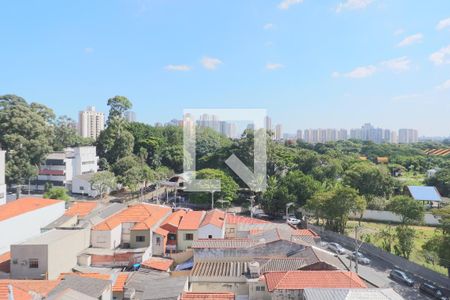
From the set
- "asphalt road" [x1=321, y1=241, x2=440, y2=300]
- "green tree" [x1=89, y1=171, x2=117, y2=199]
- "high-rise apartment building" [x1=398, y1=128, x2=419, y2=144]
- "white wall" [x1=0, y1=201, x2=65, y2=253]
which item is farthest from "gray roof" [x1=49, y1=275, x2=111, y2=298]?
"high-rise apartment building" [x1=398, y1=128, x2=419, y2=144]

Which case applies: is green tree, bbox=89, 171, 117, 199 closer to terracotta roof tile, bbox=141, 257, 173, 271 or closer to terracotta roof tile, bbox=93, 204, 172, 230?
terracotta roof tile, bbox=93, 204, 172, 230

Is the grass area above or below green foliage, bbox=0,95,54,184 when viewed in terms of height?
below

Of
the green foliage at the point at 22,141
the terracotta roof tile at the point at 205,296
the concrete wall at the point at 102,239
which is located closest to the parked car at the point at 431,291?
the terracotta roof tile at the point at 205,296

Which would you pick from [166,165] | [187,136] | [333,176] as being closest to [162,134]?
[187,136]

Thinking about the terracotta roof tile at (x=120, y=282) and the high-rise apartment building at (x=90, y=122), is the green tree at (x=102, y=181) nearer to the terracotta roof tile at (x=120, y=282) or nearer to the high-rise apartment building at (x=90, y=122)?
the terracotta roof tile at (x=120, y=282)

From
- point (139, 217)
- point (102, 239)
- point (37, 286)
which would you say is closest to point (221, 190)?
point (139, 217)

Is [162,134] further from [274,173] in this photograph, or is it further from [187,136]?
[274,173]
